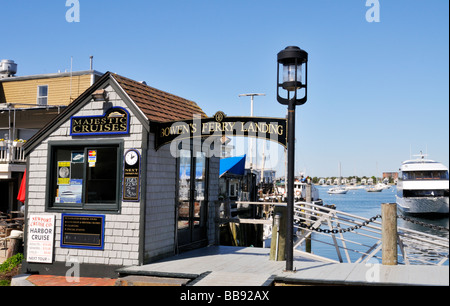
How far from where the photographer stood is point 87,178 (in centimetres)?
980

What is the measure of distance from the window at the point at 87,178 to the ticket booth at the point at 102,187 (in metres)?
0.02

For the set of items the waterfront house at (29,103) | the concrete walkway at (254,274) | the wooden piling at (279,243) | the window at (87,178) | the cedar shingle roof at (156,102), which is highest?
the waterfront house at (29,103)

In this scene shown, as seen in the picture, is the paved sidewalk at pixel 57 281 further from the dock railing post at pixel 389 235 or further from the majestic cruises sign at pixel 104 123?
the dock railing post at pixel 389 235

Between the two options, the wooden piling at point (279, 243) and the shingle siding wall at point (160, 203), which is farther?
the wooden piling at point (279, 243)

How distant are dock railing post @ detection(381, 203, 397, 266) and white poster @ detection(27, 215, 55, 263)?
6.88 metres

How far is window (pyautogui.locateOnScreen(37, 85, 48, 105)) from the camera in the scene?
937 inches

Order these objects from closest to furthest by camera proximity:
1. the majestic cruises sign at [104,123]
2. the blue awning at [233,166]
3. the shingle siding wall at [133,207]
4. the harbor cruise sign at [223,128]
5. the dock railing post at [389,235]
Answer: the dock railing post at [389,235], the harbor cruise sign at [223,128], the shingle siding wall at [133,207], the majestic cruises sign at [104,123], the blue awning at [233,166]

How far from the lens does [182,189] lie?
11016 millimetres

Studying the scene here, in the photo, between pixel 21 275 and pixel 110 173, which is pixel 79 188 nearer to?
pixel 110 173

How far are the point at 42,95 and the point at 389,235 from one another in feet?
67.2

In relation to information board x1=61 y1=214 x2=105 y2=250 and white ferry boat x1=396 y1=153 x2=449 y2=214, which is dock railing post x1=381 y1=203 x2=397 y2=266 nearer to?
information board x1=61 y1=214 x2=105 y2=250

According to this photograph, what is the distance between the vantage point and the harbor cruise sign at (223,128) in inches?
349

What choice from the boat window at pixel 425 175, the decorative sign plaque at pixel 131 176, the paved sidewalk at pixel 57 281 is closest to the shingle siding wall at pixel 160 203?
the decorative sign plaque at pixel 131 176
